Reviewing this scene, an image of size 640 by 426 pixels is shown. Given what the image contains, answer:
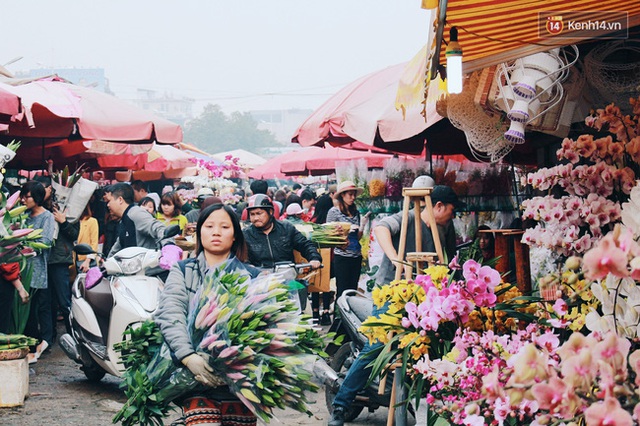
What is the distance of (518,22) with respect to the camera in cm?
475

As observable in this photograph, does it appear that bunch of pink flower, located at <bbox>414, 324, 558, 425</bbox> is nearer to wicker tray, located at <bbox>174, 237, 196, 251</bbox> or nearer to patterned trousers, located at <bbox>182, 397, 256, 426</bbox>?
patterned trousers, located at <bbox>182, 397, 256, 426</bbox>

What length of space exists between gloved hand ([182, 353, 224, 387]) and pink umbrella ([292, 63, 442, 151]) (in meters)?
3.91

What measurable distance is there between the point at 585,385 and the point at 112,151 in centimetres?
1508

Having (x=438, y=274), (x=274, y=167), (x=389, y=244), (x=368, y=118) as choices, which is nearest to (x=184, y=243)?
(x=368, y=118)

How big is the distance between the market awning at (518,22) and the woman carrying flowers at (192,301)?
1.68 metres

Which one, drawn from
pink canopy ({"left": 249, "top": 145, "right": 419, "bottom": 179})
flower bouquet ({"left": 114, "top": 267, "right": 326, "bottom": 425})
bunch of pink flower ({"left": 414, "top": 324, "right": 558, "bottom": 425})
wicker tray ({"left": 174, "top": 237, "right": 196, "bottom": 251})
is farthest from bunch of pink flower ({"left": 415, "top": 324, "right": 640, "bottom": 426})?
pink canopy ({"left": 249, "top": 145, "right": 419, "bottom": 179})

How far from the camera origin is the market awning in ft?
14.7

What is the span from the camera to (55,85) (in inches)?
488

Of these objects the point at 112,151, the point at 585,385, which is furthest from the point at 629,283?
the point at 112,151

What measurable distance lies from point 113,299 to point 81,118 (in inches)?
159

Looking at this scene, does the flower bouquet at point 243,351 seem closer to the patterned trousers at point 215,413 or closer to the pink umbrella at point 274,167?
the patterned trousers at point 215,413

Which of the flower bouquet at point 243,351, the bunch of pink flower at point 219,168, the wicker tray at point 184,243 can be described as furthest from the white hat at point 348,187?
the bunch of pink flower at point 219,168

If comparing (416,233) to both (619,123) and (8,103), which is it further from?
(8,103)

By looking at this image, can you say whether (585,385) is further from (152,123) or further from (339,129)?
(152,123)
